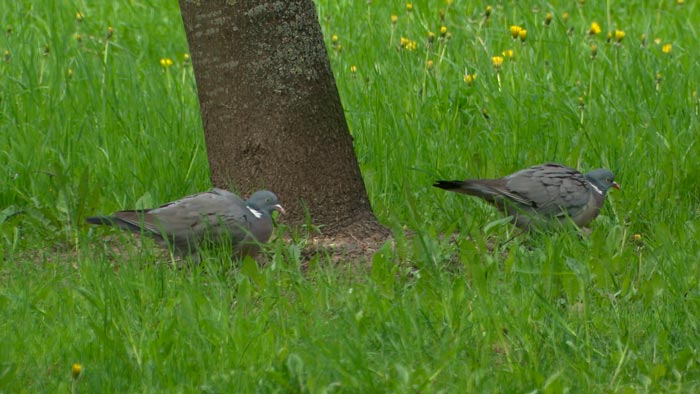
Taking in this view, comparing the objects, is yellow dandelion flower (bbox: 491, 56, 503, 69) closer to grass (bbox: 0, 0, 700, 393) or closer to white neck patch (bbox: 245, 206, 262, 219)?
grass (bbox: 0, 0, 700, 393)

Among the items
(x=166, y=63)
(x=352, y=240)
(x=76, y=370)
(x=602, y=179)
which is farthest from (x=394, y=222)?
(x=166, y=63)

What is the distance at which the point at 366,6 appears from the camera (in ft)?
27.8

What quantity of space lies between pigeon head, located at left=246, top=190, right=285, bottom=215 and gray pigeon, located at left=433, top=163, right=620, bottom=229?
2.82 feet

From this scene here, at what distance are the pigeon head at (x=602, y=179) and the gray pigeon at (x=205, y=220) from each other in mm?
1563

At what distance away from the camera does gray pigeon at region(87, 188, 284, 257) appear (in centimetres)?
495

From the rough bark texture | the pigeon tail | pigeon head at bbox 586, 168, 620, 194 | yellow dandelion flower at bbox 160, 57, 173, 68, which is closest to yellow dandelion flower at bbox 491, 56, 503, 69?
pigeon head at bbox 586, 168, 620, 194

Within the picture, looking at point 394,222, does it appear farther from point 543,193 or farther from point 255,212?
point 543,193

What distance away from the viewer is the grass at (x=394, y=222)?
3.90 metres

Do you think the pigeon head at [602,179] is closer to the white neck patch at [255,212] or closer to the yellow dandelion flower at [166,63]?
the white neck patch at [255,212]

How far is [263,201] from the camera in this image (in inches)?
198

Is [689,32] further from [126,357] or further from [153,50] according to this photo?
[126,357]

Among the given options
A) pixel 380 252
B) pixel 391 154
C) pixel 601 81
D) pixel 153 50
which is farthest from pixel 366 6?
pixel 380 252

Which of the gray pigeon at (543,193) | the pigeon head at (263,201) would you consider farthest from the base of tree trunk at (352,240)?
the gray pigeon at (543,193)

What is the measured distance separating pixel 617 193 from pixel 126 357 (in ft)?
9.43
